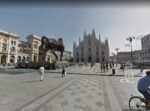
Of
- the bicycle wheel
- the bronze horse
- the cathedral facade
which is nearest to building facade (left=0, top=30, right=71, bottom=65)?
the bronze horse

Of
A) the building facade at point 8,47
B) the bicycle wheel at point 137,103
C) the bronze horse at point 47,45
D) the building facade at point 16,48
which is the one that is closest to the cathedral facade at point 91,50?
the building facade at point 16,48

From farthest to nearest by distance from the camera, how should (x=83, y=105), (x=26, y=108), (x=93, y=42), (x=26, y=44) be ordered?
(x=93, y=42) → (x=26, y=44) → (x=83, y=105) → (x=26, y=108)

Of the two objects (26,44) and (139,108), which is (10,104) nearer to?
(139,108)

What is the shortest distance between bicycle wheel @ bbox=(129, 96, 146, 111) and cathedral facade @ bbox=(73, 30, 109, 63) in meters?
106

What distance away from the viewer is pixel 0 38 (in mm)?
63562

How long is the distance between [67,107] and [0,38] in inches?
2565

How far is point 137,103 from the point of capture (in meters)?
6.12

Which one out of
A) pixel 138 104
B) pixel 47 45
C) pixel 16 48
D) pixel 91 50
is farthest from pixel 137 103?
pixel 91 50

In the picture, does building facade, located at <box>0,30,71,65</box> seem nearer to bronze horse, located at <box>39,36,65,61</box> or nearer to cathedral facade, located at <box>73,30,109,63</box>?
bronze horse, located at <box>39,36,65,61</box>

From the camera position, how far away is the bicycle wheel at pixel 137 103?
19.5ft

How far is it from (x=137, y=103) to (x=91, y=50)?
10802cm

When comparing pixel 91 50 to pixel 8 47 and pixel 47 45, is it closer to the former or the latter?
pixel 8 47

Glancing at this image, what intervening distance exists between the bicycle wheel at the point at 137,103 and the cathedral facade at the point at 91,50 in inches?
4155

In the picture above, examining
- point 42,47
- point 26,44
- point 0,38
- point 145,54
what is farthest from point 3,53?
point 145,54
